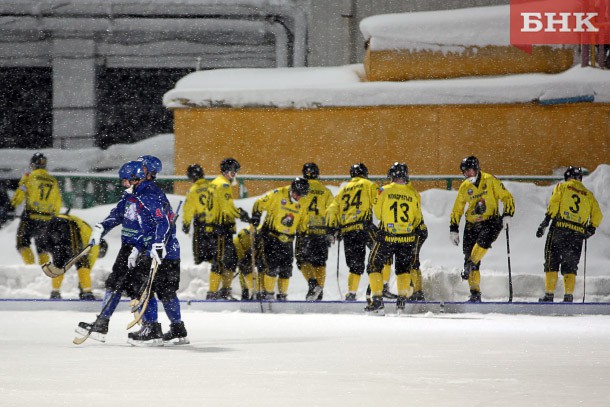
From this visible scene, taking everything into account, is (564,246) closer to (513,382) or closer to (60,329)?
(60,329)

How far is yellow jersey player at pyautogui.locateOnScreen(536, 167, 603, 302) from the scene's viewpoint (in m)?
14.6

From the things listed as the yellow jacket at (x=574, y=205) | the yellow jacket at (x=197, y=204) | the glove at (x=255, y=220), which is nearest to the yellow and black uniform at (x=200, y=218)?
the yellow jacket at (x=197, y=204)

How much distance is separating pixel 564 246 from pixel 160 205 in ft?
19.9

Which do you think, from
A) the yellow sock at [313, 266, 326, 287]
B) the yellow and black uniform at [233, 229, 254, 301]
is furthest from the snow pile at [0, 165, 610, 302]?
the yellow and black uniform at [233, 229, 254, 301]

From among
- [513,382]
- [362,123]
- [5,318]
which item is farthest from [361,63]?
[513,382]

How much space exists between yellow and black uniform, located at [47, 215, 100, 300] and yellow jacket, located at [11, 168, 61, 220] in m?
0.97

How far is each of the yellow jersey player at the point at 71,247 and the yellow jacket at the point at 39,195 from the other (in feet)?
3.17

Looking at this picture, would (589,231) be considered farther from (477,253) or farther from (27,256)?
(27,256)

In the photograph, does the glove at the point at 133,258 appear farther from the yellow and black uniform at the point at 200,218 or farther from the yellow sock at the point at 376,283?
the yellow and black uniform at the point at 200,218

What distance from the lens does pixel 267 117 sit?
2058cm

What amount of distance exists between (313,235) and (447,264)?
2226mm

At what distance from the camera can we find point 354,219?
48.5 ft

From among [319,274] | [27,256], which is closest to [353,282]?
[319,274]

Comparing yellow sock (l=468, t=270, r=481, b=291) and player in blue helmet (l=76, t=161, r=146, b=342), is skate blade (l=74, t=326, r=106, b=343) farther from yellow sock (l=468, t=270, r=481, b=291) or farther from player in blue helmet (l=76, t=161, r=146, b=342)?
yellow sock (l=468, t=270, r=481, b=291)
